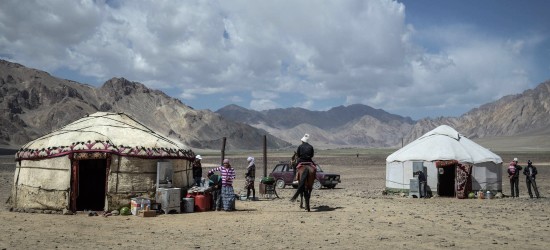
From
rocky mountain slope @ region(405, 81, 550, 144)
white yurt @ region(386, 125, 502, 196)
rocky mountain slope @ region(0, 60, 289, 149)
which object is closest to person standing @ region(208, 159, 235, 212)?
white yurt @ region(386, 125, 502, 196)

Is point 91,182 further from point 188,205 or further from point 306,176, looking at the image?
point 306,176

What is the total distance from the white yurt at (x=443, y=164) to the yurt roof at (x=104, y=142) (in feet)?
29.7

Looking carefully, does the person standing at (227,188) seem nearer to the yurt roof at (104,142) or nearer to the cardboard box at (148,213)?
the yurt roof at (104,142)

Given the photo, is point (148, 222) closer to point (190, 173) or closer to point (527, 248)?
point (190, 173)

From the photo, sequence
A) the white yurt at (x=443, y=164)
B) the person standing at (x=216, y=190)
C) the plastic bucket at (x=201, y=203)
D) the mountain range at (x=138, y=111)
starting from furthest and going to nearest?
the mountain range at (x=138, y=111) < the white yurt at (x=443, y=164) < the person standing at (x=216, y=190) < the plastic bucket at (x=201, y=203)

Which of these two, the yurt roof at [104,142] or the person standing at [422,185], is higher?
the yurt roof at [104,142]

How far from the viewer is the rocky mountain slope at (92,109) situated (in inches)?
4274

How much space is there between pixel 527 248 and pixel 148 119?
136m

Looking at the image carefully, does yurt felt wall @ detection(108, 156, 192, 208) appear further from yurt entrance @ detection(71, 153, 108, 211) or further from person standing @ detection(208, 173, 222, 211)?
yurt entrance @ detection(71, 153, 108, 211)

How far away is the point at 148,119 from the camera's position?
13888 centimetres

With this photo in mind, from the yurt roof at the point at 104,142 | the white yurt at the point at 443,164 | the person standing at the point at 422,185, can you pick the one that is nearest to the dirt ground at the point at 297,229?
the yurt roof at the point at 104,142

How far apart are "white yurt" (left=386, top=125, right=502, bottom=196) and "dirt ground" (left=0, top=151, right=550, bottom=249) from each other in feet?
14.1

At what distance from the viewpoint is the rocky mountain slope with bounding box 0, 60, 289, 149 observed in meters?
109

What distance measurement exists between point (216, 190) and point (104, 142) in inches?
128
